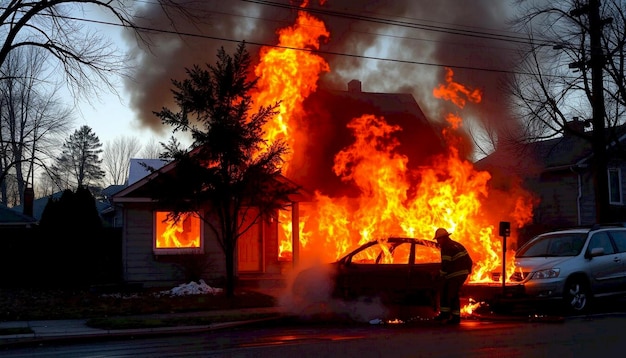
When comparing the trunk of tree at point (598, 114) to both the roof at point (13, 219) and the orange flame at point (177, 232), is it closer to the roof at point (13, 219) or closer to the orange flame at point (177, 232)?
the orange flame at point (177, 232)

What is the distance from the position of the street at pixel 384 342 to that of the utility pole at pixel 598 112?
6.72 m

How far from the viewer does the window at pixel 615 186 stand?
2867 centimetres

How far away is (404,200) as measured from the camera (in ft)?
53.4

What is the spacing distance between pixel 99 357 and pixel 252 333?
287 cm

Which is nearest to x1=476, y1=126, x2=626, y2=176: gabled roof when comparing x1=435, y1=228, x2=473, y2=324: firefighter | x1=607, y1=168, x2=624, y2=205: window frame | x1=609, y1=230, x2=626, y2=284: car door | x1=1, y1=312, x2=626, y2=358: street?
x1=607, y1=168, x2=624, y2=205: window frame

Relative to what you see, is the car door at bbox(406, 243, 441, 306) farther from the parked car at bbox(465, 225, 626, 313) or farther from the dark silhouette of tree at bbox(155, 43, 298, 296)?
the dark silhouette of tree at bbox(155, 43, 298, 296)

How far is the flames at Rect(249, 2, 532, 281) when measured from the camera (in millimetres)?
15617

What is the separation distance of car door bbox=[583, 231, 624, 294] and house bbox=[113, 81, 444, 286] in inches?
300

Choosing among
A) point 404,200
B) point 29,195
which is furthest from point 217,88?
point 29,195

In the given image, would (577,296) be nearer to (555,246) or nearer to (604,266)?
(604,266)

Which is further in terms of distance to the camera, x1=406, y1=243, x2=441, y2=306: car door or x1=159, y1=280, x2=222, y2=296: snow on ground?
x1=159, y1=280, x2=222, y2=296: snow on ground

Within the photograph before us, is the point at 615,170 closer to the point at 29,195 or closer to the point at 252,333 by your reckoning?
the point at 252,333

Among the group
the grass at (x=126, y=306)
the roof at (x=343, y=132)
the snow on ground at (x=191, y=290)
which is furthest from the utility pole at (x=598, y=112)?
the snow on ground at (x=191, y=290)

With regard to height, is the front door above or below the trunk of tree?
below
